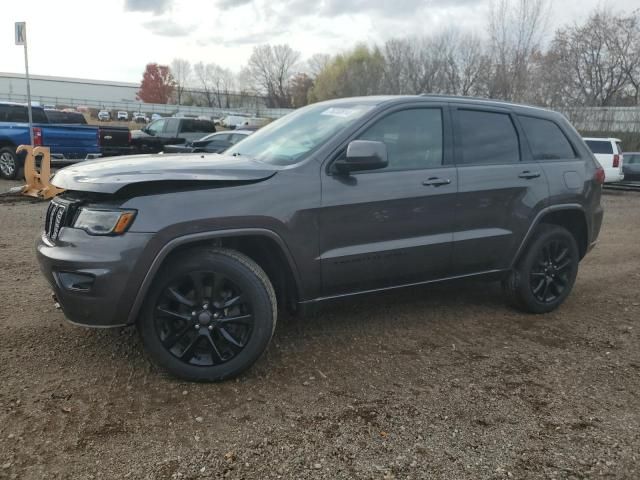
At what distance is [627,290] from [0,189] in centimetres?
1207

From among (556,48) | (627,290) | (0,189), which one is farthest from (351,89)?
(627,290)

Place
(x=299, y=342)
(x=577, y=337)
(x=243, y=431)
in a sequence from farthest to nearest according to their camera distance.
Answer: (x=577, y=337)
(x=299, y=342)
(x=243, y=431)

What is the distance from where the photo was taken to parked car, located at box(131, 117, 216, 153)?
17922mm

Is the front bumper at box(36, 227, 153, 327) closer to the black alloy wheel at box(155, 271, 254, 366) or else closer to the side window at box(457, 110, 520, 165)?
the black alloy wheel at box(155, 271, 254, 366)

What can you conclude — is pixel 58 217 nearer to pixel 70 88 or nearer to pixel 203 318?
pixel 203 318

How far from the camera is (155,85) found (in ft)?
325

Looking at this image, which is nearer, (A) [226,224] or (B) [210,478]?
(B) [210,478]

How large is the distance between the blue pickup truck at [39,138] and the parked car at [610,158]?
14.9 m

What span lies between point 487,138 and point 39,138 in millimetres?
12220

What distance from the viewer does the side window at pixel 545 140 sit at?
4.67 meters

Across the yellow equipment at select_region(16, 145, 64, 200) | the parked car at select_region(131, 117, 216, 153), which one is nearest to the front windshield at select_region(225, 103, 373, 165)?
the yellow equipment at select_region(16, 145, 64, 200)

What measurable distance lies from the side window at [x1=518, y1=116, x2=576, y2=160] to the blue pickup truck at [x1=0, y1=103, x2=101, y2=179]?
Result: 12279mm

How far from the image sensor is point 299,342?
404 cm

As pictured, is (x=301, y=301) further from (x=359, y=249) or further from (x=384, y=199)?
(x=384, y=199)
